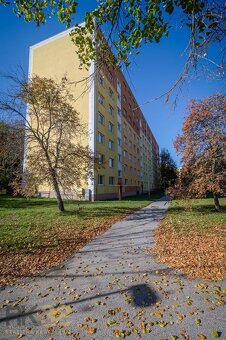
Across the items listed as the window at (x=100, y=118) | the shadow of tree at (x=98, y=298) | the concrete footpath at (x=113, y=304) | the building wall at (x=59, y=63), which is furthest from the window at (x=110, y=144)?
the shadow of tree at (x=98, y=298)

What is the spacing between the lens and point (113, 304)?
12.0 ft

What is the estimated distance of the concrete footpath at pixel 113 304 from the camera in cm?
300

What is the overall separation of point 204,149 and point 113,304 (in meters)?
11.2

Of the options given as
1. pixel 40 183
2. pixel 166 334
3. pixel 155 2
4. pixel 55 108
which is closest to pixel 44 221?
pixel 40 183

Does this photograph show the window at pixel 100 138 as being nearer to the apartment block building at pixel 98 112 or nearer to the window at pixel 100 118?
the apartment block building at pixel 98 112

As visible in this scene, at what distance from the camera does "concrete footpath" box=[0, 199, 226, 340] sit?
9.84 ft

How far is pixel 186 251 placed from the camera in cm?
623

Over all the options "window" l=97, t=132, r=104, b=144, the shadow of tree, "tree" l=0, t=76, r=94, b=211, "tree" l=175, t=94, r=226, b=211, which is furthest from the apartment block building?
the shadow of tree

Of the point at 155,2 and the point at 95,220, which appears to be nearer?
the point at 155,2

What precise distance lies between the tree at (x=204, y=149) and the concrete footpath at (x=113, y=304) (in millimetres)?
7714

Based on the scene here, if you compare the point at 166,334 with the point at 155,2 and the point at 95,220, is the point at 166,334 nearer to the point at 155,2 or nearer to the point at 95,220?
the point at 155,2

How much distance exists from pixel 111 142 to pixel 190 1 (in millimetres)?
26475

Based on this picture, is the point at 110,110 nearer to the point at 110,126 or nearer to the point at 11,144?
the point at 110,126

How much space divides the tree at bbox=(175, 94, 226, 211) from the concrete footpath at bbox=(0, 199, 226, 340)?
7.71 m
